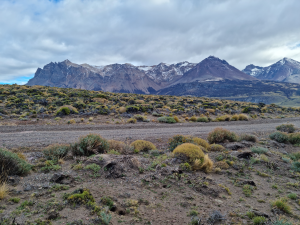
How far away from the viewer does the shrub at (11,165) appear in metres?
4.95

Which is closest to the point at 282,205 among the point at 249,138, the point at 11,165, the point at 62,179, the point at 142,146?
the point at 142,146

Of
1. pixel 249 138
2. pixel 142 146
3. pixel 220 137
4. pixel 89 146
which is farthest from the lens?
pixel 249 138

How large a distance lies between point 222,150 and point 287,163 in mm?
2760

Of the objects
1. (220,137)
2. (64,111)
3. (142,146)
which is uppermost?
(64,111)

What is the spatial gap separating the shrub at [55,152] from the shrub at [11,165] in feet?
3.98

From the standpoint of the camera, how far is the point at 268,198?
16.7 ft

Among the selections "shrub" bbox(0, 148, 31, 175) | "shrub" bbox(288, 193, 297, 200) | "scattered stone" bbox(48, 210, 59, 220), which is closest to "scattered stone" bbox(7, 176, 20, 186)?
"shrub" bbox(0, 148, 31, 175)

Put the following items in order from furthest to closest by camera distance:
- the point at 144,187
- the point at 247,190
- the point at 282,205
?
1. the point at 247,190
2. the point at 144,187
3. the point at 282,205

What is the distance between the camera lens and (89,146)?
23.5ft

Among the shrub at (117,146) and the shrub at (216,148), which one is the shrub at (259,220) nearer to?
the shrub at (216,148)

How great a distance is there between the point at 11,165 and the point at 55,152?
1619 mm

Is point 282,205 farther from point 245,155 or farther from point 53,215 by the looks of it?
point 53,215

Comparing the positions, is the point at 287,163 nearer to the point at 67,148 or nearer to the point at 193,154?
the point at 193,154

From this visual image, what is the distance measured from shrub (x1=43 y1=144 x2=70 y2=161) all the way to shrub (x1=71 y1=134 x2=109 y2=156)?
338 millimetres
